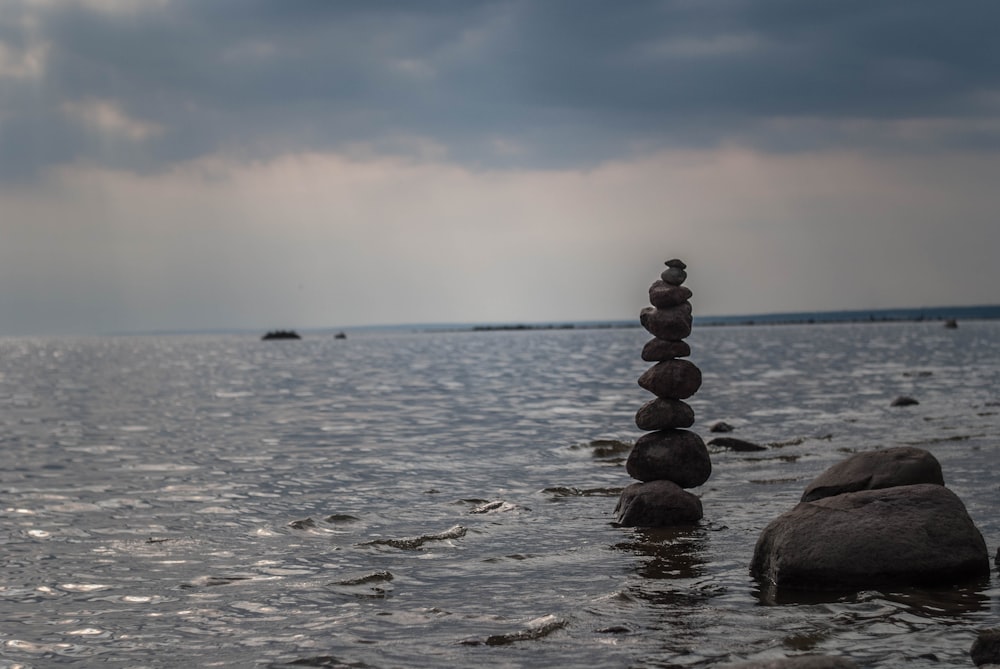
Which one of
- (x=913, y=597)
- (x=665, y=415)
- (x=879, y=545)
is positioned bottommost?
(x=913, y=597)

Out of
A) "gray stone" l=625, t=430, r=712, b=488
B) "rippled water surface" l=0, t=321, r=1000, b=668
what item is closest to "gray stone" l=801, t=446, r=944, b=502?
"rippled water surface" l=0, t=321, r=1000, b=668

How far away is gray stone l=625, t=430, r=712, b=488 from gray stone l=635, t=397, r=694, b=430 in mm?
318

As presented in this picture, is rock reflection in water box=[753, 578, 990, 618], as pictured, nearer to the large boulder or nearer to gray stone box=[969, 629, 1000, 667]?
the large boulder

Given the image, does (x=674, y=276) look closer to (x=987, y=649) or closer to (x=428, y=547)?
(x=428, y=547)

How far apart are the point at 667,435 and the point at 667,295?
10.6ft

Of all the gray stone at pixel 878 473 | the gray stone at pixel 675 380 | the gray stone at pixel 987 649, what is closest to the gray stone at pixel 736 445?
the gray stone at pixel 675 380

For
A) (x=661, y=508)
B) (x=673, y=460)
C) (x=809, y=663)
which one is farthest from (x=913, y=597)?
(x=673, y=460)

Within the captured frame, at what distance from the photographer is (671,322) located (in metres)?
21.4

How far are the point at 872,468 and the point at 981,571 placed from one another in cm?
273

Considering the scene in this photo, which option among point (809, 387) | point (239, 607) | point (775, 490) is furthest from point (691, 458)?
point (809, 387)

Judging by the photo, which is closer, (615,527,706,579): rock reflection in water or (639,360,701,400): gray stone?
(615,527,706,579): rock reflection in water

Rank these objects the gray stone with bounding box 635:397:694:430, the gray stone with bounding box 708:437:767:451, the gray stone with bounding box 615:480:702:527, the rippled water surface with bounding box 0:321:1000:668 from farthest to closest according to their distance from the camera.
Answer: the gray stone with bounding box 708:437:767:451 → the gray stone with bounding box 635:397:694:430 → the gray stone with bounding box 615:480:702:527 → the rippled water surface with bounding box 0:321:1000:668

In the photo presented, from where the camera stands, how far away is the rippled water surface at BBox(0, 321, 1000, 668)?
1155cm

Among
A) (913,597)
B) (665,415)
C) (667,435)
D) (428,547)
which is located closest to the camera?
(913,597)
